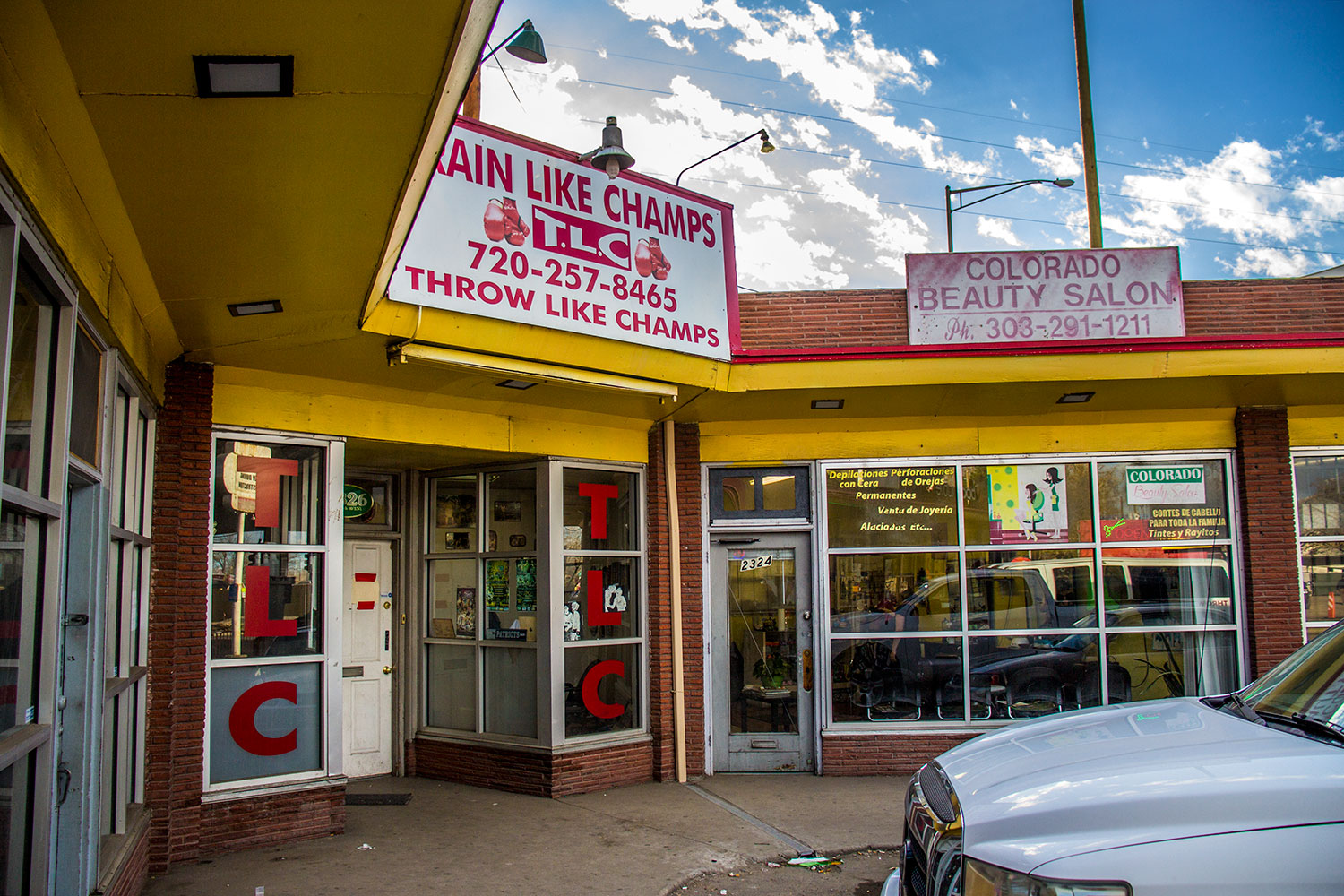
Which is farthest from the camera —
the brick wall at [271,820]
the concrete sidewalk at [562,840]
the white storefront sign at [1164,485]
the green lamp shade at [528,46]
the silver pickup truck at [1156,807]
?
the green lamp shade at [528,46]

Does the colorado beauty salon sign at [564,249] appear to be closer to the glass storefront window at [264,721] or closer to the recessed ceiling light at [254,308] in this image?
the recessed ceiling light at [254,308]

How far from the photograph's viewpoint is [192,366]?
7078 mm

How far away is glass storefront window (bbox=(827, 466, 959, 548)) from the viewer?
9781mm

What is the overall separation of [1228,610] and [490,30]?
938 centimetres

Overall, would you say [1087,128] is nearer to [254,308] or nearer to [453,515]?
[453,515]

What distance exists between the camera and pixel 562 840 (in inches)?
291

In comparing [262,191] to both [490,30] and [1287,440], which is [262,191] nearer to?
[490,30]

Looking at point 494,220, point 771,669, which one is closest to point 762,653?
point 771,669

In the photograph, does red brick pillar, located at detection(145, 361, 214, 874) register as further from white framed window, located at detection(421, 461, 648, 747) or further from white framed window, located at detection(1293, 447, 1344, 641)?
white framed window, located at detection(1293, 447, 1344, 641)

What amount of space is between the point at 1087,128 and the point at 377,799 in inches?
513

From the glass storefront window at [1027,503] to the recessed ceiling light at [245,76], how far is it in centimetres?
787

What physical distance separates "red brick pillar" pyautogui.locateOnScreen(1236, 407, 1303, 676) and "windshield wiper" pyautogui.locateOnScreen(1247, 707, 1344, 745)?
7204 millimetres

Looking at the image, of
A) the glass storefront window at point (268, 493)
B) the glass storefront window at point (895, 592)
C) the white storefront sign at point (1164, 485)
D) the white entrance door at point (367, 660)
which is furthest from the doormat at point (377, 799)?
Answer: the white storefront sign at point (1164, 485)

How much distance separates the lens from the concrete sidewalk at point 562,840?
6.35 meters
